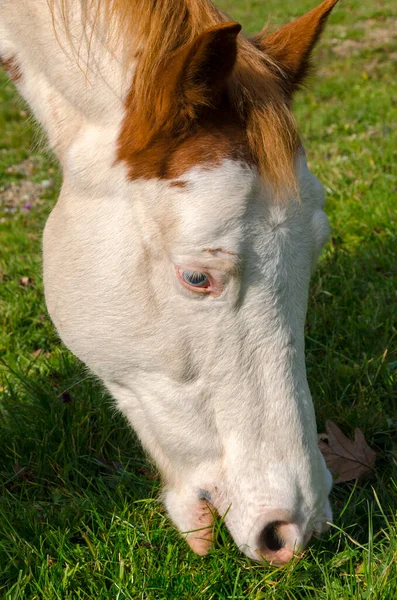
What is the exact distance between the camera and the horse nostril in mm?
1837

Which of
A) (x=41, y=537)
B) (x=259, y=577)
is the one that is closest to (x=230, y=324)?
(x=259, y=577)

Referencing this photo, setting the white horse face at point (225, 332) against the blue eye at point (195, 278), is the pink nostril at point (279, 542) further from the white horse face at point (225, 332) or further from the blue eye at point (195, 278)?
the blue eye at point (195, 278)

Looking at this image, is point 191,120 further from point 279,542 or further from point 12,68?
point 279,542

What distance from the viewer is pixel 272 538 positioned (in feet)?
6.19

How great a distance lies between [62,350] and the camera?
3344mm

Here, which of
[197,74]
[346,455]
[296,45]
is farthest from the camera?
[346,455]

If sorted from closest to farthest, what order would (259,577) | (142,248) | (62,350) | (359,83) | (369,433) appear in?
1. (142,248)
2. (259,577)
3. (369,433)
4. (62,350)
5. (359,83)

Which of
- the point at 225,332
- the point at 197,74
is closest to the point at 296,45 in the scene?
the point at 197,74

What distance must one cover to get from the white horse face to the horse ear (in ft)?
0.56

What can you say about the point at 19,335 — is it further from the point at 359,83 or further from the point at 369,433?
the point at 359,83

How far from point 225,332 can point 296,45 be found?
93 centimetres

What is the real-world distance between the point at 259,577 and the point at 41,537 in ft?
2.37

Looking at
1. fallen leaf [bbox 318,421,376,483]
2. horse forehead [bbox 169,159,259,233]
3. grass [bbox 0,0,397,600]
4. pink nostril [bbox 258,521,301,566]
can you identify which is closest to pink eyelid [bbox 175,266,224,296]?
horse forehead [bbox 169,159,259,233]

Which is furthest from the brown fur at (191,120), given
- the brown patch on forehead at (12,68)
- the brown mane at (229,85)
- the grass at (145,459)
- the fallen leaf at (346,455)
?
the fallen leaf at (346,455)
